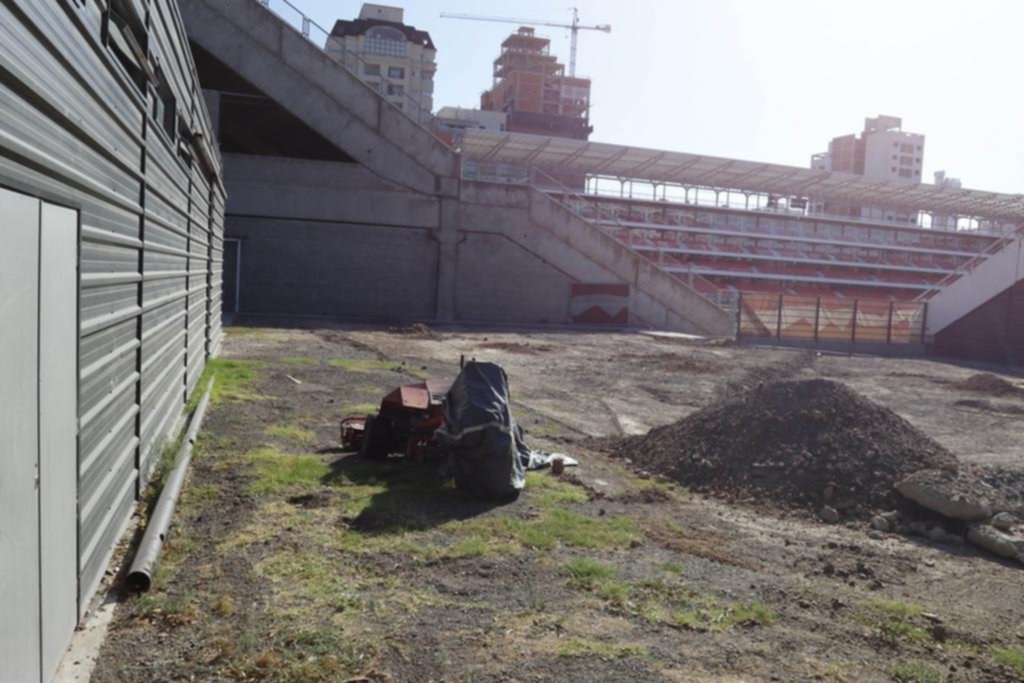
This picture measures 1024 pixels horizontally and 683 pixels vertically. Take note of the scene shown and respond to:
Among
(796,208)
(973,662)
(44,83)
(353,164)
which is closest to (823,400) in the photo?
(973,662)

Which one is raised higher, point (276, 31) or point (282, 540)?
point (276, 31)

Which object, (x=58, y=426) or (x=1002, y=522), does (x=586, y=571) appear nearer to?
(x=58, y=426)

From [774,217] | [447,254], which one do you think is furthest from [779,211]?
[447,254]

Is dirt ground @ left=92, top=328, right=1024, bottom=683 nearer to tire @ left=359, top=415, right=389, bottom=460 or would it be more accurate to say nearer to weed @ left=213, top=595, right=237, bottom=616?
weed @ left=213, top=595, right=237, bottom=616

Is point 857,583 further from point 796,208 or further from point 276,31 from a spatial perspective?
point 796,208

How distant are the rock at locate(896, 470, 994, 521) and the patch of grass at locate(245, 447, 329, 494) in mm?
6125

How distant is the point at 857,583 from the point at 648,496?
9.35 ft

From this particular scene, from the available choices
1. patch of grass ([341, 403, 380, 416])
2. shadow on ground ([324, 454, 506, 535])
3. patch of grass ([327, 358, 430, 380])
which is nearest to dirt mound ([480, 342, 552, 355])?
patch of grass ([327, 358, 430, 380])

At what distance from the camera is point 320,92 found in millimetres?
31484

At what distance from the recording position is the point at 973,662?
525 cm

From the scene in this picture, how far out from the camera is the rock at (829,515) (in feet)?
30.0

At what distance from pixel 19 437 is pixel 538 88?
138 metres

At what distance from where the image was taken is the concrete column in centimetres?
3472

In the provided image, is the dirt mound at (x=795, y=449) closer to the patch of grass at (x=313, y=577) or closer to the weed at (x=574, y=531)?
the weed at (x=574, y=531)
